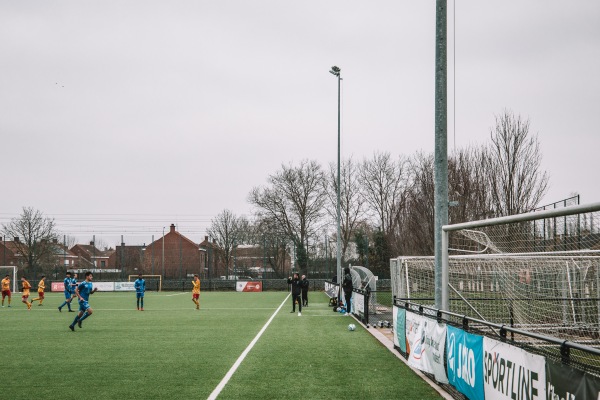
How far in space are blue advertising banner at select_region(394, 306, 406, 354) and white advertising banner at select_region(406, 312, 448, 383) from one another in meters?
0.61

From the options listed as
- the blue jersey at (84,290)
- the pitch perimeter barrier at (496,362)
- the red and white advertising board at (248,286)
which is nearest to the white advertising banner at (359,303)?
the blue jersey at (84,290)

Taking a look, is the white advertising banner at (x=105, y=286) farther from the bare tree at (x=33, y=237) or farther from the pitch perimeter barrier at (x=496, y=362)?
the pitch perimeter barrier at (x=496, y=362)

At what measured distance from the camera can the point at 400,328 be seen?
1312cm

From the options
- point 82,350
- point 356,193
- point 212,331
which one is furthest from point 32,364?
point 356,193

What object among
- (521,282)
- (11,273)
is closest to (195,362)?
(521,282)

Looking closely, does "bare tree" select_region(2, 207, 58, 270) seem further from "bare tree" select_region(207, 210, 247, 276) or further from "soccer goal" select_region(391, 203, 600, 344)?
"soccer goal" select_region(391, 203, 600, 344)

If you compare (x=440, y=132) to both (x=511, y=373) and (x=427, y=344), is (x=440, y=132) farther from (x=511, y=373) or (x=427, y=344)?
(x=511, y=373)

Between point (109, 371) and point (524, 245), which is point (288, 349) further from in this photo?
point (524, 245)

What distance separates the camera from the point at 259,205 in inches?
2717

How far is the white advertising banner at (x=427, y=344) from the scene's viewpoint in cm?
917

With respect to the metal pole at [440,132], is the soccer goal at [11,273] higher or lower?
lower

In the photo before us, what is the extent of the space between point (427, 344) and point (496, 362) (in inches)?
140

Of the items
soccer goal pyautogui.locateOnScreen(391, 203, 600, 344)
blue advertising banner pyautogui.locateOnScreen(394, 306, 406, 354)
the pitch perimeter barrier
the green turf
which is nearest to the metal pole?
the pitch perimeter barrier

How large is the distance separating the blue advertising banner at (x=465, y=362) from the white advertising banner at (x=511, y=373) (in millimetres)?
223
